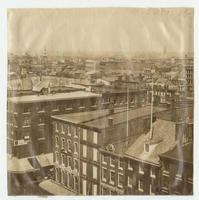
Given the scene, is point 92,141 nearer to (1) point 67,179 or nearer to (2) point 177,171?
(1) point 67,179

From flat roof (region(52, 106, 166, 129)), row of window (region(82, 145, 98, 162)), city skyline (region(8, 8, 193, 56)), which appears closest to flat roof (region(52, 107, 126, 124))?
flat roof (region(52, 106, 166, 129))

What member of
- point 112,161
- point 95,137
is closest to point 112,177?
point 112,161

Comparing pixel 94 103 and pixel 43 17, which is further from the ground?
pixel 43 17

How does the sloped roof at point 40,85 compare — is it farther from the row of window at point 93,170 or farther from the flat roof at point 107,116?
the row of window at point 93,170

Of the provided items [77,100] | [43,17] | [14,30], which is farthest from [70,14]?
[77,100]

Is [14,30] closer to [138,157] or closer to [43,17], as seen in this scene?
[43,17]

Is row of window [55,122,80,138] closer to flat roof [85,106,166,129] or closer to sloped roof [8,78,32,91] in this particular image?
flat roof [85,106,166,129]
